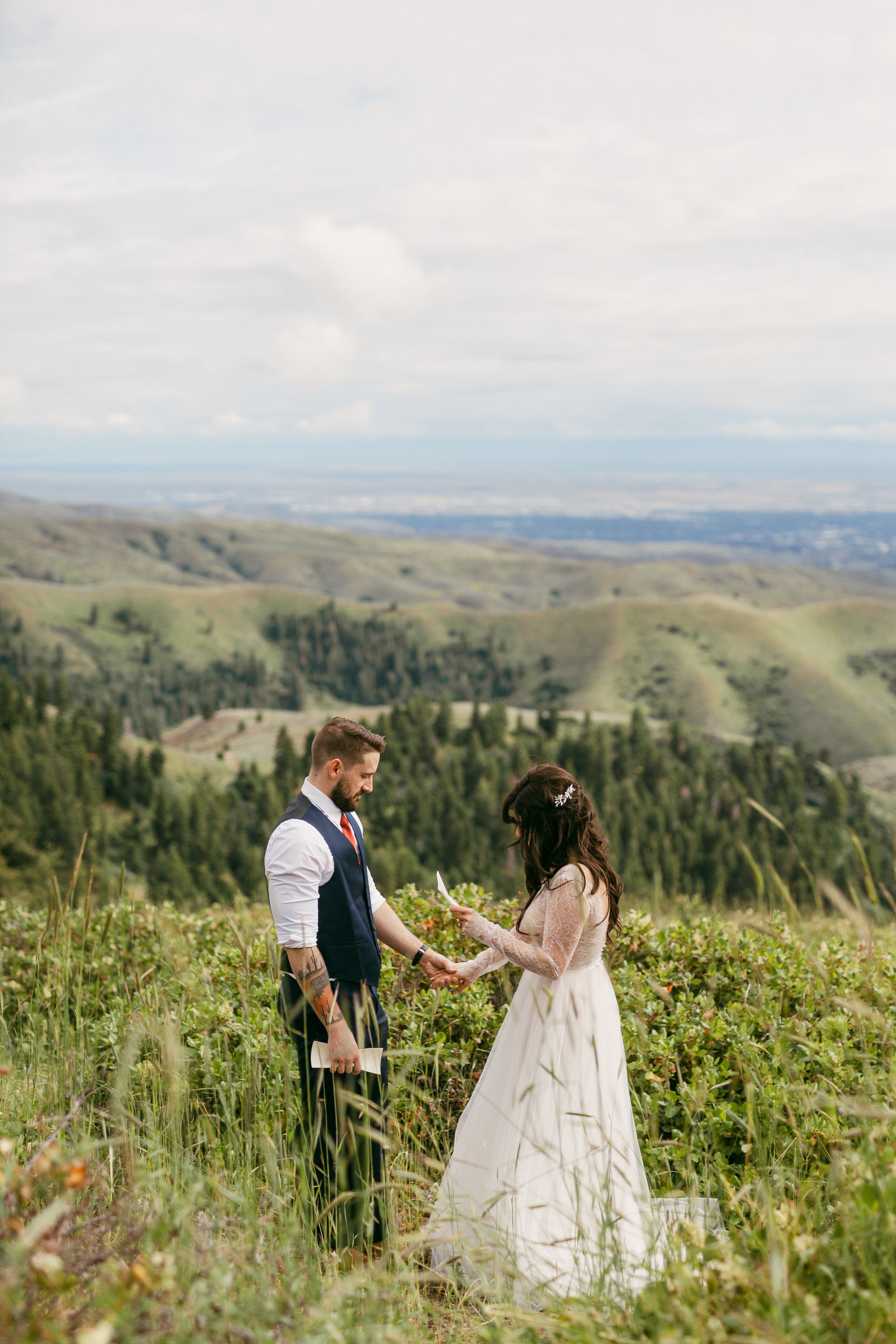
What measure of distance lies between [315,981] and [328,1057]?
49 centimetres

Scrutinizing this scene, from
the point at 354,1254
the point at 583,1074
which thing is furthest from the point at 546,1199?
the point at 354,1254

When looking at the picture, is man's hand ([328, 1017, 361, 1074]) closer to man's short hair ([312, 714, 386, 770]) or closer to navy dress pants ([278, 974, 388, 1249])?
navy dress pants ([278, 974, 388, 1249])

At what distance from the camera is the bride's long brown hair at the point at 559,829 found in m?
5.01

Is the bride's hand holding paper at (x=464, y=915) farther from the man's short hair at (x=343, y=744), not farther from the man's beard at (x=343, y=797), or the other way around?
the man's short hair at (x=343, y=744)

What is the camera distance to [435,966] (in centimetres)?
577

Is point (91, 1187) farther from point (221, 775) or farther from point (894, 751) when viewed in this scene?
point (894, 751)

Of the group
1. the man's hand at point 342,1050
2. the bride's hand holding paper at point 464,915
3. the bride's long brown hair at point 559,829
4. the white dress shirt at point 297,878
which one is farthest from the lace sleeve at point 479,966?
the white dress shirt at point 297,878

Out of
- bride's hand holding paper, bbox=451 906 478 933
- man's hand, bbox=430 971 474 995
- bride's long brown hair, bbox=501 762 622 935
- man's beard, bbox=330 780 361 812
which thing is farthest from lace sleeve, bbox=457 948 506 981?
man's beard, bbox=330 780 361 812

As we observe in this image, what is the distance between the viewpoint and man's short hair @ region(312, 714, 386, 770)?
5301 mm

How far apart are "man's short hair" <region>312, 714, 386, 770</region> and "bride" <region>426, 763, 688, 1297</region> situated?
91cm

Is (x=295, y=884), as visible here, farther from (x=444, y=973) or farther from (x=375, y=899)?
(x=444, y=973)

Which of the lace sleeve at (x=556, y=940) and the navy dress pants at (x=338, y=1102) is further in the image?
the lace sleeve at (x=556, y=940)

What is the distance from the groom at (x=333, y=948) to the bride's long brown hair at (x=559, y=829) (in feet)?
2.97

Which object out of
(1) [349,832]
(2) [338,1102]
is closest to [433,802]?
(1) [349,832]
